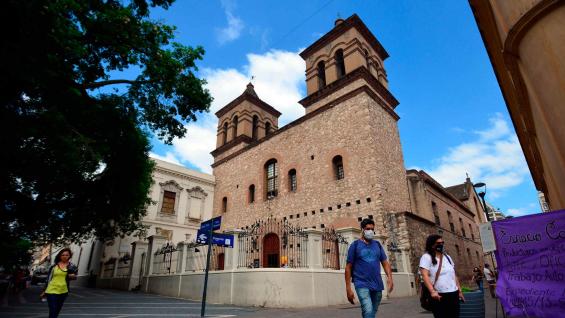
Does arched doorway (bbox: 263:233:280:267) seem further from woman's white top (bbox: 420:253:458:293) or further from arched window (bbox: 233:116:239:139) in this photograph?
woman's white top (bbox: 420:253:458:293)

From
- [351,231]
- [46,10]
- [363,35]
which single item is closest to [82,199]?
[46,10]

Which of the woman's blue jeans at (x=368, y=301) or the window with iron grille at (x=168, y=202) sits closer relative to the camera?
the woman's blue jeans at (x=368, y=301)

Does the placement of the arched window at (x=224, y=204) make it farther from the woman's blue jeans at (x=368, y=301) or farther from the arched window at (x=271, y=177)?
the woman's blue jeans at (x=368, y=301)

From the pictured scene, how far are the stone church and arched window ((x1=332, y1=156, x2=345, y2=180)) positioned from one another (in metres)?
0.03

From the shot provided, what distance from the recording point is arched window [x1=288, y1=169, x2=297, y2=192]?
1817 cm

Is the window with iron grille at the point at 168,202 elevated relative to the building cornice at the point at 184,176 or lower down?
lower down

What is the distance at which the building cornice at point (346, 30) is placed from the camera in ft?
61.2

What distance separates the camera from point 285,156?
1919cm

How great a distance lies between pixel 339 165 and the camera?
1650cm

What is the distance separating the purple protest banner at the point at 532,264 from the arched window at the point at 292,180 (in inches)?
531

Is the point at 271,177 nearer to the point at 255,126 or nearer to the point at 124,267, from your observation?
the point at 255,126

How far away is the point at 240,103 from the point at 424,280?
23.2 metres

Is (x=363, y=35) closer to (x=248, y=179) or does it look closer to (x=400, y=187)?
(x=400, y=187)

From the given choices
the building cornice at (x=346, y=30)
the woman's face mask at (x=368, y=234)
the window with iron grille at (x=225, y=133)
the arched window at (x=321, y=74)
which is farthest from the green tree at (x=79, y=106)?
the window with iron grille at (x=225, y=133)
